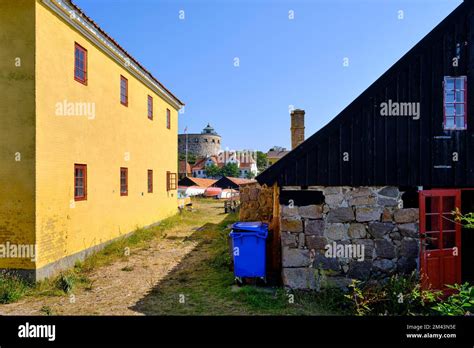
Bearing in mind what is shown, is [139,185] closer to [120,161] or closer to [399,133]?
[120,161]

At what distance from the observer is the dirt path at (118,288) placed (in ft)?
20.2

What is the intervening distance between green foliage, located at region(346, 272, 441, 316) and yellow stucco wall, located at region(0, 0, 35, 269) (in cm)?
809

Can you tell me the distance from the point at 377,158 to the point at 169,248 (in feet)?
28.3

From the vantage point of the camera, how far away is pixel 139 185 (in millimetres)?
14266

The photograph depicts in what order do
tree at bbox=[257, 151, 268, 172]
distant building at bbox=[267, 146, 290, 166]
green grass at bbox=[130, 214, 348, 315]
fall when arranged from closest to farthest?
green grass at bbox=[130, 214, 348, 315]
distant building at bbox=[267, 146, 290, 166]
tree at bbox=[257, 151, 268, 172]

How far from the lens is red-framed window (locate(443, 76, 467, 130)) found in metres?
6.48

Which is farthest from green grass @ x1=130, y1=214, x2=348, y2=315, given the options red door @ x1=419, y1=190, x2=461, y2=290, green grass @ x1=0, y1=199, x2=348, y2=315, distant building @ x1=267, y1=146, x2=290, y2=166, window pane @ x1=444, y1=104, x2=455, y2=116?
distant building @ x1=267, y1=146, x2=290, y2=166

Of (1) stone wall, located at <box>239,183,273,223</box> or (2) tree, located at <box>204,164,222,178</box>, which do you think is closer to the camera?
(1) stone wall, located at <box>239,183,273,223</box>

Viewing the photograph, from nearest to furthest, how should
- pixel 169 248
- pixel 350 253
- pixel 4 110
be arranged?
pixel 350 253, pixel 4 110, pixel 169 248

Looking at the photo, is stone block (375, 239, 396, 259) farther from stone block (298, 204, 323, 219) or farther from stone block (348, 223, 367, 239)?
stone block (298, 204, 323, 219)

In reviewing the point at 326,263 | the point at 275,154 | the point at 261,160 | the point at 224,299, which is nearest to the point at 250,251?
the point at 224,299

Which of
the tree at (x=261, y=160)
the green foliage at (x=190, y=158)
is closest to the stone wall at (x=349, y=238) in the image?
the green foliage at (x=190, y=158)
